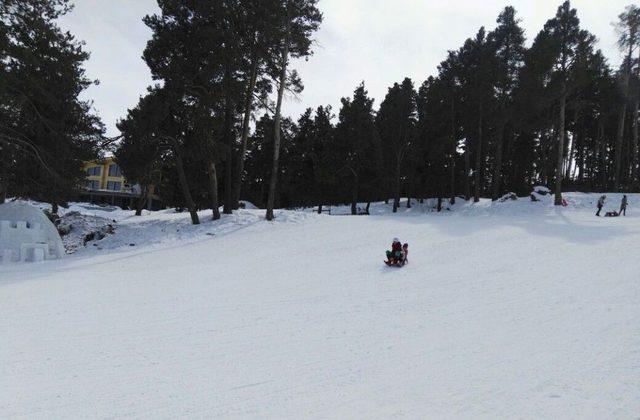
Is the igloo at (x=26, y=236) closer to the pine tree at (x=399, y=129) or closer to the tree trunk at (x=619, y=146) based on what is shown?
the pine tree at (x=399, y=129)

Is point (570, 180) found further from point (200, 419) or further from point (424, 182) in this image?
point (200, 419)

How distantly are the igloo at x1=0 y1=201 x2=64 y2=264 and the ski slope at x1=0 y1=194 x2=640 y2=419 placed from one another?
159 cm

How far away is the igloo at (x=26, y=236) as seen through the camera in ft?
51.2

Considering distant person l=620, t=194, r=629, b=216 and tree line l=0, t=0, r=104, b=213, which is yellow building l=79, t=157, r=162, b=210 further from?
distant person l=620, t=194, r=629, b=216

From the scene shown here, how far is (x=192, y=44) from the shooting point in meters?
21.3

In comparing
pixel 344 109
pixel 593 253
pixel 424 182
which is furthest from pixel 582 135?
pixel 593 253

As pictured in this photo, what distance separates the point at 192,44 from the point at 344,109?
20.3m

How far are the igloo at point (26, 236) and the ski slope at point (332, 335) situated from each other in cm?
159

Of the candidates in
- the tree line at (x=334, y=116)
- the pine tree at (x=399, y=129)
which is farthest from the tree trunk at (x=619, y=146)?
the pine tree at (x=399, y=129)

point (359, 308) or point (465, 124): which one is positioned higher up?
point (465, 124)

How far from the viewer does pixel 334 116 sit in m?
45.0

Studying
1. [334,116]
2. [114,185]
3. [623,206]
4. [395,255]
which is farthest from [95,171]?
[623,206]

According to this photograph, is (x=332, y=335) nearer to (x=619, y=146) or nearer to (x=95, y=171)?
(x=619, y=146)

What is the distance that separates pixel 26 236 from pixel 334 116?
33498 mm
